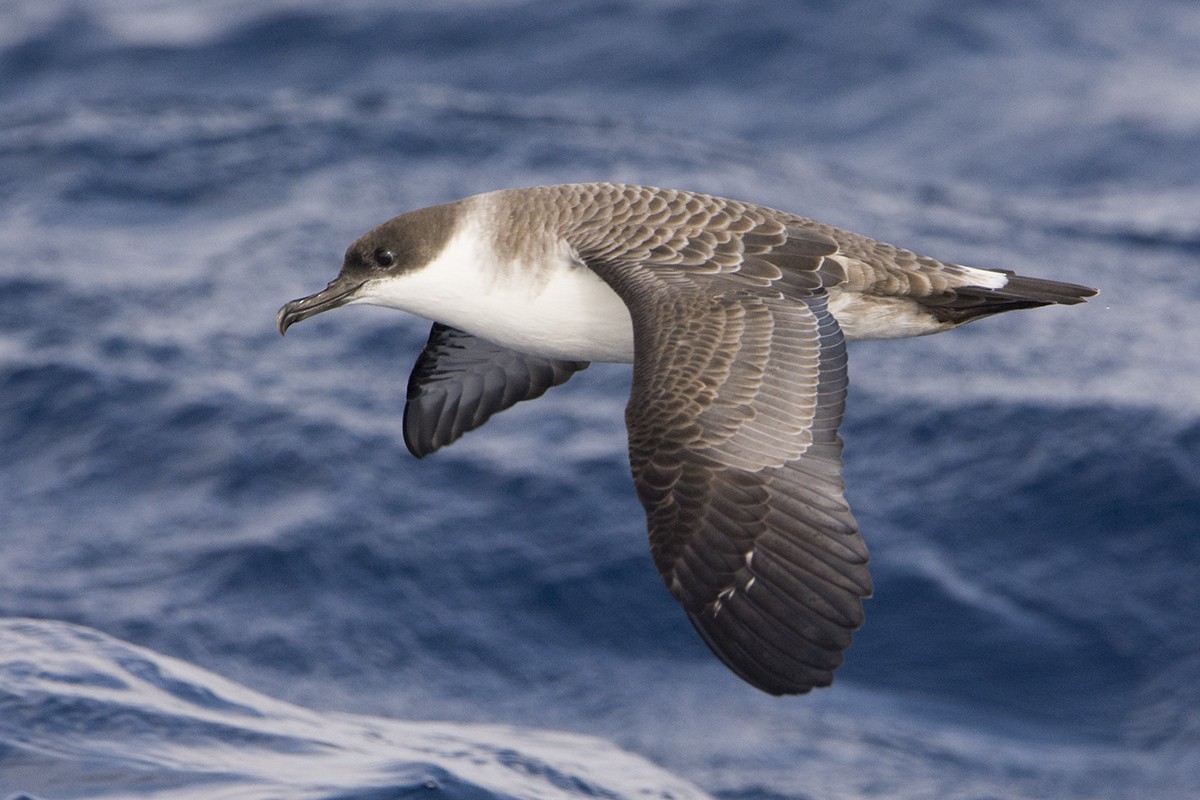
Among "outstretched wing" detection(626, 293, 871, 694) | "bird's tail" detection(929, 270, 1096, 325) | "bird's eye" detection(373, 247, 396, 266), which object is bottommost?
"outstretched wing" detection(626, 293, 871, 694)

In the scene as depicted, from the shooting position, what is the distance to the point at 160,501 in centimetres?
958

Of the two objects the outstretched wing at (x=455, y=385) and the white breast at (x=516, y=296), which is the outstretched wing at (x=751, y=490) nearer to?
the white breast at (x=516, y=296)

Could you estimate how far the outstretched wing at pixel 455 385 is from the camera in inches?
290

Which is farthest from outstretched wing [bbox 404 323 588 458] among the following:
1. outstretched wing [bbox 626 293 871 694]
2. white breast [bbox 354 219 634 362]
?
outstretched wing [bbox 626 293 871 694]

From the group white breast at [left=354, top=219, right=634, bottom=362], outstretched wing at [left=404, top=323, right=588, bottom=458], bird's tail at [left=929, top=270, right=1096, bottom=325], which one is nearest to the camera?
bird's tail at [left=929, top=270, right=1096, bottom=325]

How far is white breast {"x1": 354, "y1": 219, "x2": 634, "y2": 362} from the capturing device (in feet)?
20.9

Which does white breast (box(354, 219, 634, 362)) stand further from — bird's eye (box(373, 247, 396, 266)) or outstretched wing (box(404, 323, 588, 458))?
outstretched wing (box(404, 323, 588, 458))

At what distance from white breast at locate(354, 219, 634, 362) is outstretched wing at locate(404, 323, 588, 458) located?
814mm

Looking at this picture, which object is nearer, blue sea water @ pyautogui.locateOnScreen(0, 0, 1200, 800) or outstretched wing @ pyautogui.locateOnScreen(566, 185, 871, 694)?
outstretched wing @ pyautogui.locateOnScreen(566, 185, 871, 694)

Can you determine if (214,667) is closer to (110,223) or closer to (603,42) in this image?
(110,223)

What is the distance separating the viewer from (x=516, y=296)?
641 cm

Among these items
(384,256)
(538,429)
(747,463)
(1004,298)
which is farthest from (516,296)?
(538,429)

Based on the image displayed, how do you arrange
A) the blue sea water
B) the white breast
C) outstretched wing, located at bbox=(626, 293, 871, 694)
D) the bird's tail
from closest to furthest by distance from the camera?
outstretched wing, located at bbox=(626, 293, 871, 694)
the bird's tail
the white breast
the blue sea water

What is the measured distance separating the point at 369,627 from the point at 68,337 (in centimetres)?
361
